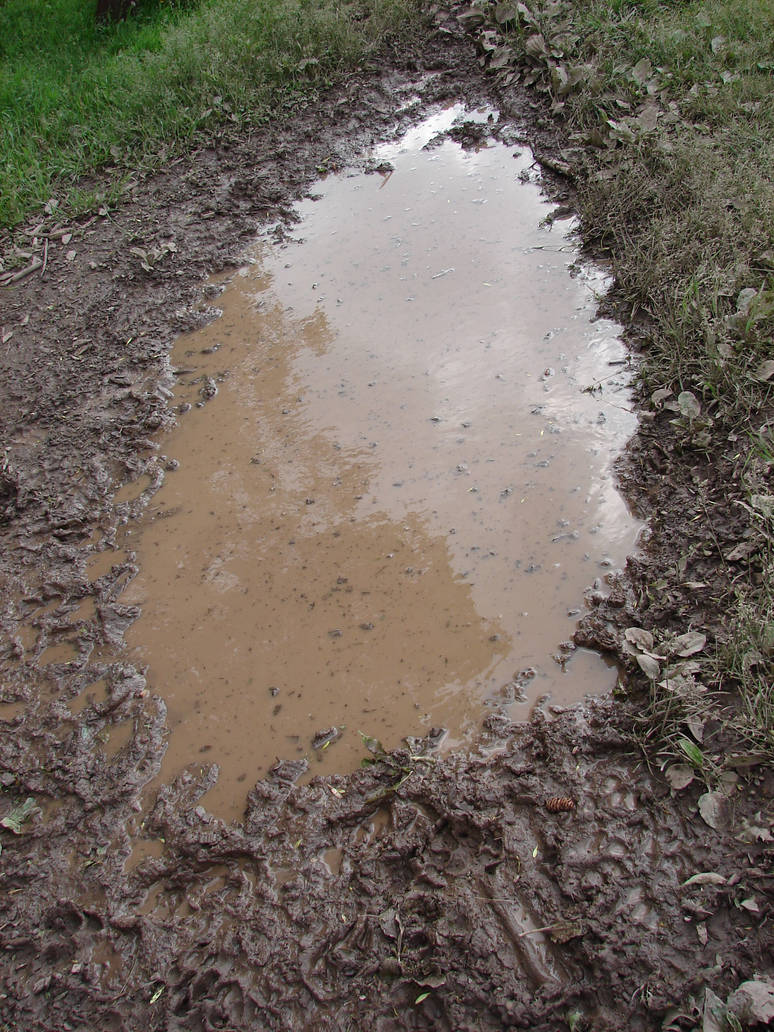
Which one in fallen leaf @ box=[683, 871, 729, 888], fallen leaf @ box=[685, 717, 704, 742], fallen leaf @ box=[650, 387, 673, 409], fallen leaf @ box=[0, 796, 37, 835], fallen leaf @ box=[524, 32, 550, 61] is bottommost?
fallen leaf @ box=[683, 871, 729, 888]

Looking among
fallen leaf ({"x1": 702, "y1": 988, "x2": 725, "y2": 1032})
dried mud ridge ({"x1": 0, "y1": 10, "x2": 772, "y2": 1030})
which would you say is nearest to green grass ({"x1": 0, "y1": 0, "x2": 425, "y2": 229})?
dried mud ridge ({"x1": 0, "y1": 10, "x2": 772, "y2": 1030})

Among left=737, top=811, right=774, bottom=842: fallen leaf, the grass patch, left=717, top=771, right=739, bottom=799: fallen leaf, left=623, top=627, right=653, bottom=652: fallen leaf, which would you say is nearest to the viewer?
left=737, top=811, right=774, bottom=842: fallen leaf

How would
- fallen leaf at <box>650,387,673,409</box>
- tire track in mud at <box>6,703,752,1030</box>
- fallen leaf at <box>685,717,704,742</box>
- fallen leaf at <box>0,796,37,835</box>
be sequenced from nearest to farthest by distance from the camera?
tire track in mud at <box>6,703,752,1030</box>
fallen leaf at <box>685,717,704,742</box>
fallen leaf at <box>0,796,37,835</box>
fallen leaf at <box>650,387,673,409</box>

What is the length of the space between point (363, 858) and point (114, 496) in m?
2.30

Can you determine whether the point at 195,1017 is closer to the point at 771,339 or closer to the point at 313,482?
the point at 313,482

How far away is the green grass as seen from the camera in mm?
6316

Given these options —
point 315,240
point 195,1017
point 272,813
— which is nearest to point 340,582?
point 272,813

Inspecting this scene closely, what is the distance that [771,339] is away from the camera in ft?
12.3

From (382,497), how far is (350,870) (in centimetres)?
176

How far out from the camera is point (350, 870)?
8.13 ft

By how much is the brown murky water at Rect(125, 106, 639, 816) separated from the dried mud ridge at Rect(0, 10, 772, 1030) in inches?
6.7

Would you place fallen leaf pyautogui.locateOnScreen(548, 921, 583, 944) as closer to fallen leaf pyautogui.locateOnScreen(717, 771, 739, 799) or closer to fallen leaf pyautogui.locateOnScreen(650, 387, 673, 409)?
fallen leaf pyautogui.locateOnScreen(717, 771, 739, 799)

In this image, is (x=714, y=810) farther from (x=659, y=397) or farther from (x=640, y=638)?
(x=659, y=397)

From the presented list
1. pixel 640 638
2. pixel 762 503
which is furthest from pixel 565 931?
pixel 762 503
